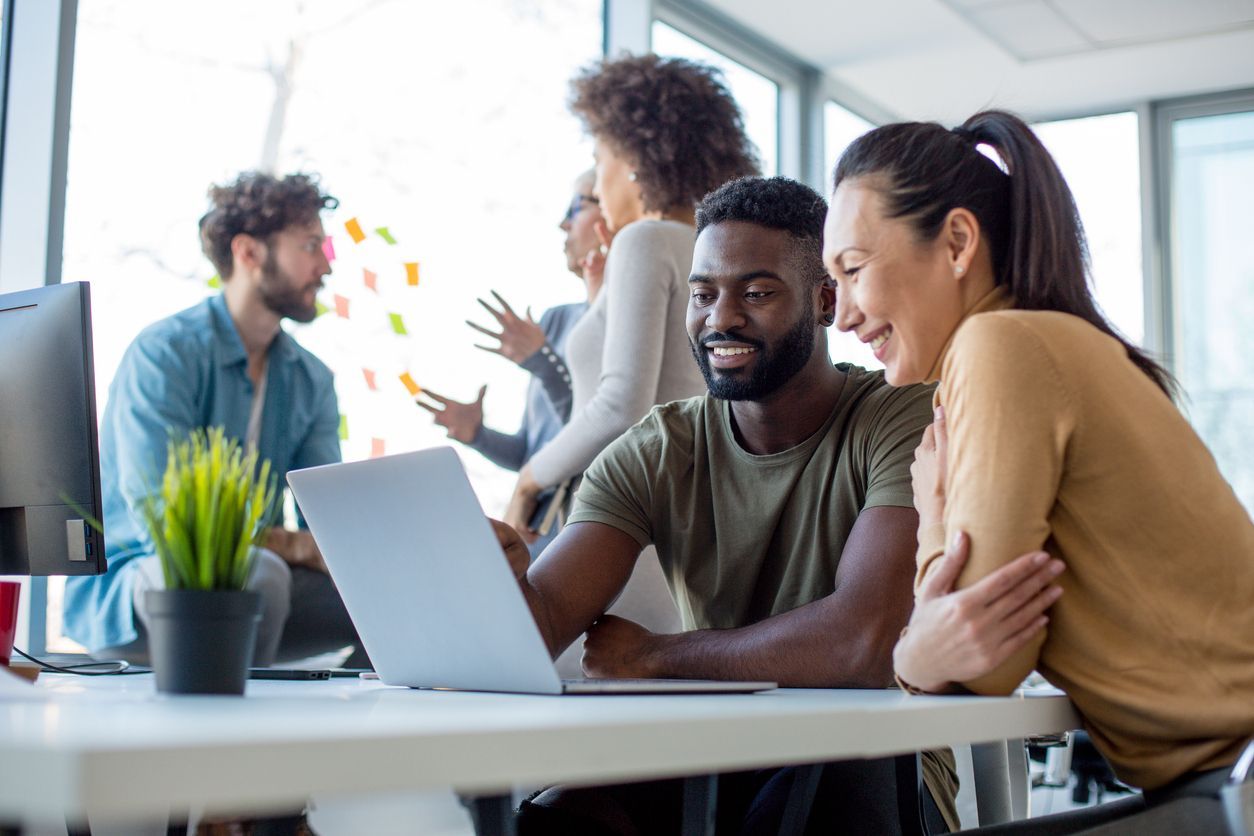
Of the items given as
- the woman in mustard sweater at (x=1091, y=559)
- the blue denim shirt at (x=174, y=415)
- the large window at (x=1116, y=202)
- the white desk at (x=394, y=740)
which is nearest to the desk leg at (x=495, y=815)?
the white desk at (x=394, y=740)

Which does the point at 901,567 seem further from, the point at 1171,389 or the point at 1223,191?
the point at 1223,191

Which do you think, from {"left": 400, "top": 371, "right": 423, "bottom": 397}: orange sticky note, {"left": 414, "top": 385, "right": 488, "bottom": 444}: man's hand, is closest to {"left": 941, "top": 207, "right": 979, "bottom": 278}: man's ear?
{"left": 414, "top": 385, "right": 488, "bottom": 444}: man's hand

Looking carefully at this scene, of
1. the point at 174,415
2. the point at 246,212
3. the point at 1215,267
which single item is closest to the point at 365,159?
the point at 246,212

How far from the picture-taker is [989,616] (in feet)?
3.47

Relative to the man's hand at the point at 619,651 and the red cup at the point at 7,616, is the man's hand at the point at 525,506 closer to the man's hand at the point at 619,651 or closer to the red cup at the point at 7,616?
the man's hand at the point at 619,651

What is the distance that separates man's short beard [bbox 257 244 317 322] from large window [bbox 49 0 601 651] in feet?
0.50

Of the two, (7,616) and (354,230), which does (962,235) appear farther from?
(354,230)

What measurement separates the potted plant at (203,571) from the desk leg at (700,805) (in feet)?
1.26

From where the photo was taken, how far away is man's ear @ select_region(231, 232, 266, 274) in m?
3.30

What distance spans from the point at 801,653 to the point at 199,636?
0.66 m

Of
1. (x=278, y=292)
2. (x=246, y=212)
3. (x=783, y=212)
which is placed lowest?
(x=783, y=212)

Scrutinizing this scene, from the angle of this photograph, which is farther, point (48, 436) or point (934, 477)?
point (48, 436)

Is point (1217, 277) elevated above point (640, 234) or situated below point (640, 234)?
above

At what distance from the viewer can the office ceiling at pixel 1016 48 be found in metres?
5.17
